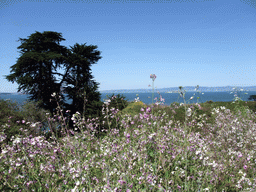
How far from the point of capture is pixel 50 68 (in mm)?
21250

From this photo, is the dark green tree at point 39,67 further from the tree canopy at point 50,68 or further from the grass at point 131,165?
the grass at point 131,165

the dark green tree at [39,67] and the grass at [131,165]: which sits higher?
the dark green tree at [39,67]

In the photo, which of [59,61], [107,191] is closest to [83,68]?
[59,61]

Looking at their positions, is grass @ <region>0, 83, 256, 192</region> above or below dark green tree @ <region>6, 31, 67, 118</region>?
below

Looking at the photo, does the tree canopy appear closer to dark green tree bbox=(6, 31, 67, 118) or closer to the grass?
dark green tree bbox=(6, 31, 67, 118)

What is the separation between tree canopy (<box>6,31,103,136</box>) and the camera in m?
18.4

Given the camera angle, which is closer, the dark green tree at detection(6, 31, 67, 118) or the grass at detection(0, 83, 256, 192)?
the grass at detection(0, 83, 256, 192)

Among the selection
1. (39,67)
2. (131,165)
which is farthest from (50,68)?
(131,165)

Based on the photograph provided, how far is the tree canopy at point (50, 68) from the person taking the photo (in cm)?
1838

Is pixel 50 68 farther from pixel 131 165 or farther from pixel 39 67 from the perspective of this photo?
pixel 131 165

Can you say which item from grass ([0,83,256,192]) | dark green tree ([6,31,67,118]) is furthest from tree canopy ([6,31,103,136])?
grass ([0,83,256,192])

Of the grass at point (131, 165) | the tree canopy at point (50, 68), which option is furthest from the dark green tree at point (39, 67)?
the grass at point (131, 165)

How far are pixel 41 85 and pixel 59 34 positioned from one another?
7.66 meters

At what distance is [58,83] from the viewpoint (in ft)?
69.2
